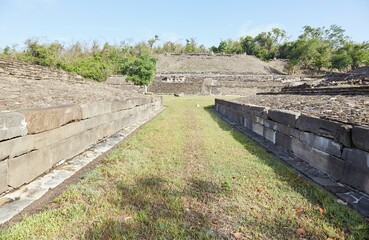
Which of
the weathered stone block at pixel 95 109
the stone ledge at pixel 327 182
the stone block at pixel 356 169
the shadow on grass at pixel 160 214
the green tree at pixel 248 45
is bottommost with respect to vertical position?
the stone ledge at pixel 327 182

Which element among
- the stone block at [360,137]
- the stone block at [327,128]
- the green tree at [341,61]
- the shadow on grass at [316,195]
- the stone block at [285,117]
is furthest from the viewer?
the green tree at [341,61]

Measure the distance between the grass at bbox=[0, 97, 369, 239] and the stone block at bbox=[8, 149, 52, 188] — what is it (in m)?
0.49

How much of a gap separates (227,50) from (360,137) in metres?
84.0

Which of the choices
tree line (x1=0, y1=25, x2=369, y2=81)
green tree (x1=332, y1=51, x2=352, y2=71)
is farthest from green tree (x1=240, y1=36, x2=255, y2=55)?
green tree (x1=332, y1=51, x2=352, y2=71)

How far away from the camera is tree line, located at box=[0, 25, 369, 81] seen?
4828 centimetres

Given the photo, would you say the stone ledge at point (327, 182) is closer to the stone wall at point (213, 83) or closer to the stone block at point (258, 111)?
the stone block at point (258, 111)

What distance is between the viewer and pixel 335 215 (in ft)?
7.57

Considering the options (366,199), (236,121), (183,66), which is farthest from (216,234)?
(183,66)

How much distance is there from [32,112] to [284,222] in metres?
2.76

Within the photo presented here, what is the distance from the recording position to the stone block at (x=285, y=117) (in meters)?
4.45

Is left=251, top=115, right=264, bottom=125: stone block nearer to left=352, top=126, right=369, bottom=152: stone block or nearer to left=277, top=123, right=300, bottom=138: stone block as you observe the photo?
left=277, top=123, right=300, bottom=138: stone block

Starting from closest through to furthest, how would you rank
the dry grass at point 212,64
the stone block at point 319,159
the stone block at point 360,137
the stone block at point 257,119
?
1. the stone block at point 360,137
2. the stone block at point 319,159
3. the stone block at point 257,119
4. the dry grass at point 212,64

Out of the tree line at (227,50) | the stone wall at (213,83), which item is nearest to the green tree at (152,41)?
the tree line at (227,50)

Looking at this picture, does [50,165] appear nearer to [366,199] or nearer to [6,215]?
[6,215]
